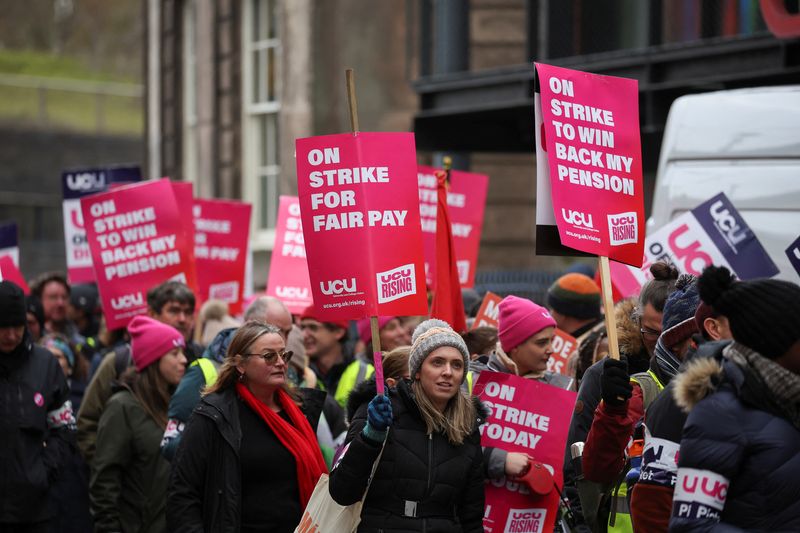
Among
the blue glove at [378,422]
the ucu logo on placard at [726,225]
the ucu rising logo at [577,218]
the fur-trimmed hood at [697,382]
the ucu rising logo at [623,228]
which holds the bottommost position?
the blue glove at [378,422]

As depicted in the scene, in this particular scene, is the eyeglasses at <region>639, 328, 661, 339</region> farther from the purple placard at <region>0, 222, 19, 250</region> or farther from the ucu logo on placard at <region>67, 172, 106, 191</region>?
the ucu logo on placard at <region>67, 172, 106, 191</region>

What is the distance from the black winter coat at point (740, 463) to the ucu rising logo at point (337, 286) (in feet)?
6.26

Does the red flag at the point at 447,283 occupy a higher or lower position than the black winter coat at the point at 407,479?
higher

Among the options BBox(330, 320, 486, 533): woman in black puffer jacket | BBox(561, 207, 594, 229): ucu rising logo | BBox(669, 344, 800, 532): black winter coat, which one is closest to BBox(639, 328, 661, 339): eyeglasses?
BBox(561, 207, 594, 229): ucu rising logo

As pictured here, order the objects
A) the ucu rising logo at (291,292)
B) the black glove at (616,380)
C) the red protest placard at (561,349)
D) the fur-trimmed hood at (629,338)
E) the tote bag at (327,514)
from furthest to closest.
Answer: the ucu rising logo at (291,292) → the red protest placard at (561,349) → the fur-trimmed hood at (629,338) → the tote bag at (327,514) → the black glove at (616,380)

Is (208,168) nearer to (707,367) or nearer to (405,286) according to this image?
(405,286)

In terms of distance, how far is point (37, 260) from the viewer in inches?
1219

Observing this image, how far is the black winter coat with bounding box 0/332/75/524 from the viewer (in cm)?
742

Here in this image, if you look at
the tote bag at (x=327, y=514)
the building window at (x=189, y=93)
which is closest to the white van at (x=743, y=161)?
the tote bag at (x=327, y=514)

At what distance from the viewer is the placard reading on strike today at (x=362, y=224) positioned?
5730 mm

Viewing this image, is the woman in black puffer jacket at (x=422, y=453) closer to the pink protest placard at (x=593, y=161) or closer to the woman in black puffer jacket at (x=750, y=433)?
the pink protest placard at (x=593, y=161)

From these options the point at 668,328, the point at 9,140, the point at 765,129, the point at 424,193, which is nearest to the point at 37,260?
the point at 9,140

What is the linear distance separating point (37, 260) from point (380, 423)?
26794mm

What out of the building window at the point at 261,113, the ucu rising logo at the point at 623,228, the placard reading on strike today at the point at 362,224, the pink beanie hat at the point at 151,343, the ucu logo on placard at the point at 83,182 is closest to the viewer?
the ucu rising logo at the point at 623,228
